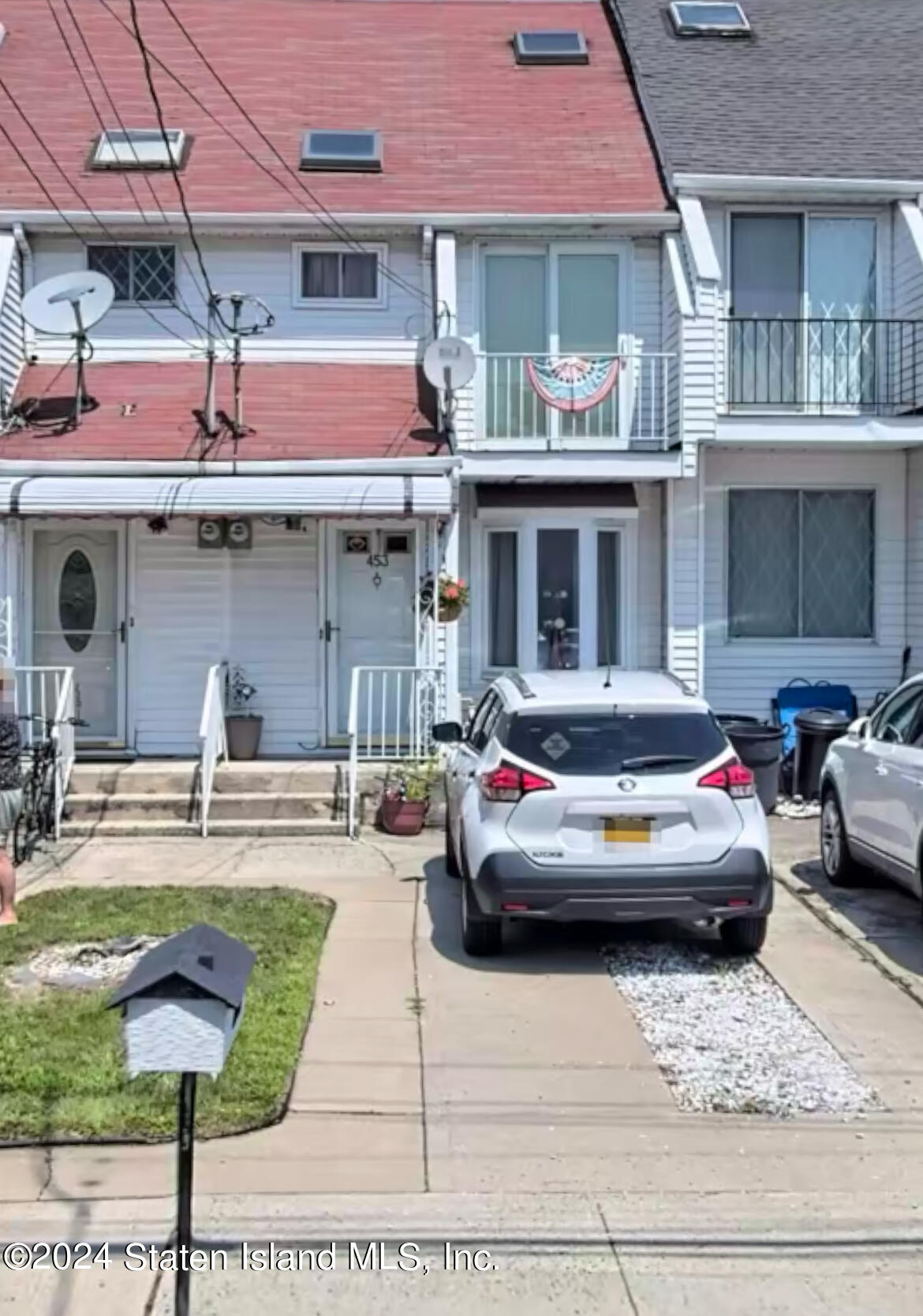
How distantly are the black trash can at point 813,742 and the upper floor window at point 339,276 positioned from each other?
20.9ft

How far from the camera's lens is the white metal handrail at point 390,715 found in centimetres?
1092

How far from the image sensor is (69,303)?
12047mm

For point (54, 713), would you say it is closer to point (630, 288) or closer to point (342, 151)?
point (342, 151)

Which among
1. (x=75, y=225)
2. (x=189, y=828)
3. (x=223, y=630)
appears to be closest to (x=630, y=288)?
(x=223, y=630)

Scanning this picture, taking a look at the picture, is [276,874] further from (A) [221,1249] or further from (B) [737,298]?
(B) [737,298]

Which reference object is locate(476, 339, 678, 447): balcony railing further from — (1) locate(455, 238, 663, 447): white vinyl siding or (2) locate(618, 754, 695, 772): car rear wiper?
(2) locate(618, 754, 695, 772): car rear wiper

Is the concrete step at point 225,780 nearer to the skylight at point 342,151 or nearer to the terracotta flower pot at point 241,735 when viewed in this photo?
the terracotta flower pot at point 241,735

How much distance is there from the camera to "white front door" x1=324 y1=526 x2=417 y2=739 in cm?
1248

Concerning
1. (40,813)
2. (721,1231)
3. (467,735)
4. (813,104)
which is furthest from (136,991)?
(813,104)

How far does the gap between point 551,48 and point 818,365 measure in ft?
20.5

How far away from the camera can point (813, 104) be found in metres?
14.5

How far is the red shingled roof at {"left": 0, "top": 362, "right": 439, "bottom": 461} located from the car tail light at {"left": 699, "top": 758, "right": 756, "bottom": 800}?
235 inches

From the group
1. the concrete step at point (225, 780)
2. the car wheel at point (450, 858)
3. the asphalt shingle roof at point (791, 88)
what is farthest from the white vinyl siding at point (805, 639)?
the car wheel at point (450, 858)

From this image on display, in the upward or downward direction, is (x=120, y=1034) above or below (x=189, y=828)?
below
